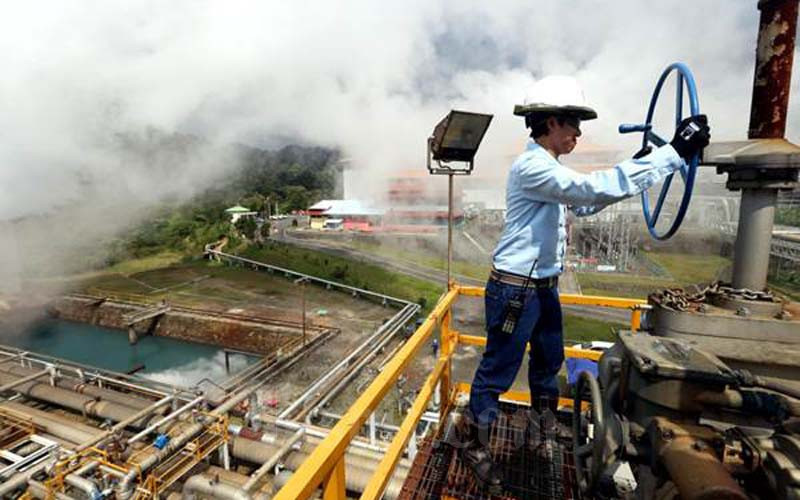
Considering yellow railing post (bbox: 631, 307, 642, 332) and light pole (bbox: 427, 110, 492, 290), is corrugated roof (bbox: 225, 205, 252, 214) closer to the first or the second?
light pole (bbox: 427, 110, 492, 290)

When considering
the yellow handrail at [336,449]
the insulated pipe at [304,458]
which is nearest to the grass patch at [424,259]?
the insulated pipe at [304,458]

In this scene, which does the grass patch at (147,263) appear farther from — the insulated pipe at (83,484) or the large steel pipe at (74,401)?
the insulated pipe at (83,484)

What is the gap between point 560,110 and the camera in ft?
6.01

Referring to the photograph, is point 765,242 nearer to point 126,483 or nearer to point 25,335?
point 126,483

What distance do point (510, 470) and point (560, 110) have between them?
5.59 ft

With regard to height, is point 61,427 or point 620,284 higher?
point 620,284

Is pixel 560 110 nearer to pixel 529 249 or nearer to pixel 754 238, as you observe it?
pixel 529 249

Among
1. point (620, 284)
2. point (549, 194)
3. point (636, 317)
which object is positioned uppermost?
point (549, 194)

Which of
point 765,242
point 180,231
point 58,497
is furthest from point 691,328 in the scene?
point 180,231

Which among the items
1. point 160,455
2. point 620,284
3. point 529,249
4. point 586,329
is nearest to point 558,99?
point 529,249

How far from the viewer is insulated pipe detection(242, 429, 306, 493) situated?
876 centimetres

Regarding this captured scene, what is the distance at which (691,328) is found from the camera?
Answer: 5.13 feet

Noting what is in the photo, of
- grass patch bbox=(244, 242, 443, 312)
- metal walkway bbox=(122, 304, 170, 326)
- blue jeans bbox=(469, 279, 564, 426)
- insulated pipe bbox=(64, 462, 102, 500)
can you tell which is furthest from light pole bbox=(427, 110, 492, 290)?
metal walkway bbox=(122, 304, 170, 326)

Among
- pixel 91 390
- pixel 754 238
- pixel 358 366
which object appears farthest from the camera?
pixel 358 366
